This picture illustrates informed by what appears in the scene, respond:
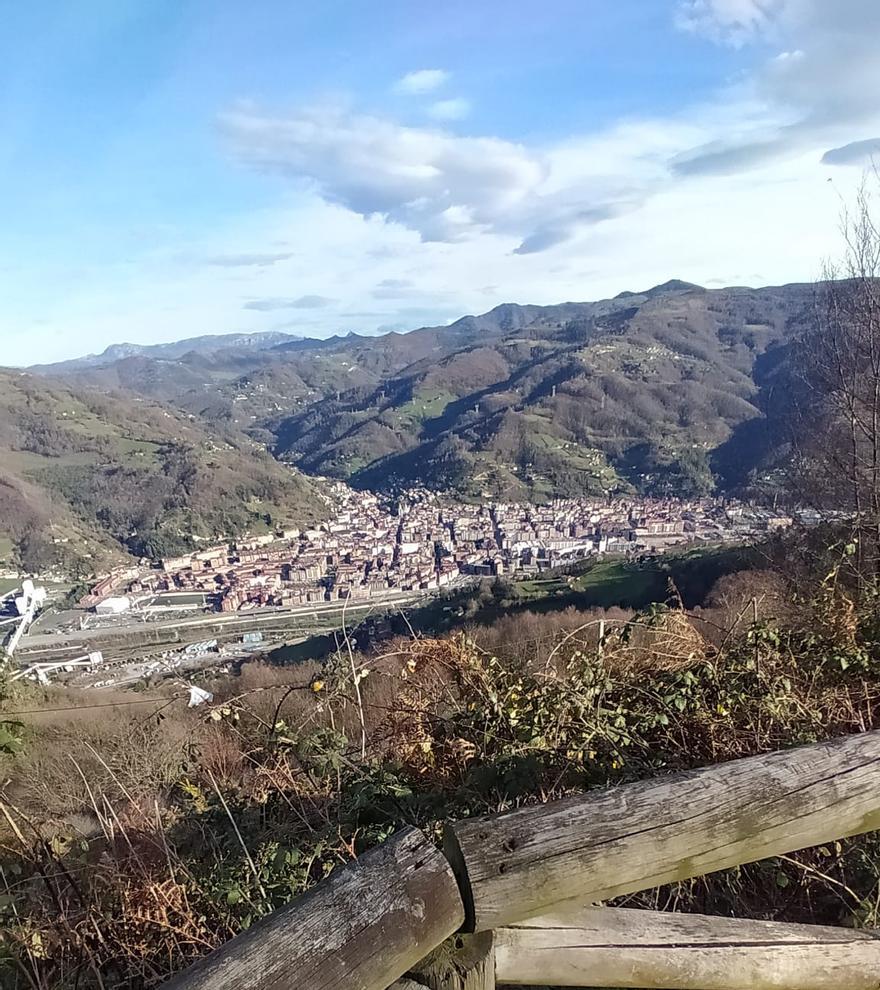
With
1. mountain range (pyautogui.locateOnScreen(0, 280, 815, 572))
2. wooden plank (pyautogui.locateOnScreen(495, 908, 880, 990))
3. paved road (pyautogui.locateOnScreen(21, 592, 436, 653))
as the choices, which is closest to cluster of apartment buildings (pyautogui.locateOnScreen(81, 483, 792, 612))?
paved road (pyautogui.locateOnScreen(21, 592, 436, 653))

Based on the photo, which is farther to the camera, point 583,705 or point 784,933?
point 583,705

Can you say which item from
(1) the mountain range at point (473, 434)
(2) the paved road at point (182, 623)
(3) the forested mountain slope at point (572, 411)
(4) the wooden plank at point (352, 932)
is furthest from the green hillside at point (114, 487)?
(4) the wooden plank at point (352, 932)

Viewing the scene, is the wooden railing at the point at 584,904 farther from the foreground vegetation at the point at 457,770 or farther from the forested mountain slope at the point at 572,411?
the forested mountain slope at the point at 572,411

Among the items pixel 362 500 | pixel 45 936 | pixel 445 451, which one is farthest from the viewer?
pixel 445 451

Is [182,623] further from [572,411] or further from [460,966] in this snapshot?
[572,411]

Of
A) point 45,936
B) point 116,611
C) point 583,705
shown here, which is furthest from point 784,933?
point 116,611

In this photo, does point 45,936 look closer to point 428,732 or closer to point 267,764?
point 267,764

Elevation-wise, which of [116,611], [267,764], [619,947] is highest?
[619,947]

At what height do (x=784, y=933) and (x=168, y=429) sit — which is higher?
(x=168, y=429)
